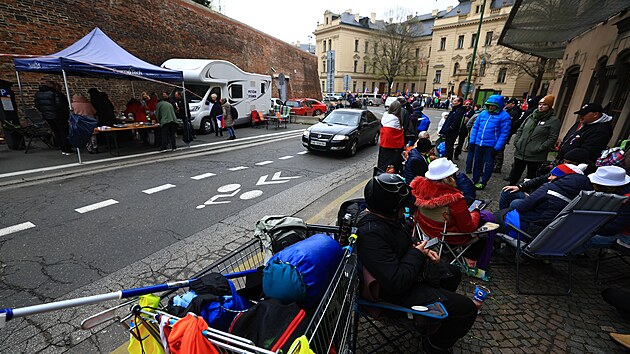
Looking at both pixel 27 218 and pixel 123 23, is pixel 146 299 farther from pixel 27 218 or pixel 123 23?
pixel 123 23

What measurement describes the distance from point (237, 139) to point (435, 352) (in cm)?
1188

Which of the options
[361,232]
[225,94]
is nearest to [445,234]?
[361,232]

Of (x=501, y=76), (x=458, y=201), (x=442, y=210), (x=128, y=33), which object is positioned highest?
(x=128, y=33)

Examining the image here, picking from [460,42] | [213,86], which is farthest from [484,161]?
[460,42]

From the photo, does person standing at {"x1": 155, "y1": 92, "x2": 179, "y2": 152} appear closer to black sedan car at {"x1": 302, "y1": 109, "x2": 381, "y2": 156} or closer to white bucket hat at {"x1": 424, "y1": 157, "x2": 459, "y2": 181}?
black sedan car at {"x1": 302, "y1": 109, "x2": 381, "y2": 156}

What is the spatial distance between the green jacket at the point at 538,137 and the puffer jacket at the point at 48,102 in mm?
12079

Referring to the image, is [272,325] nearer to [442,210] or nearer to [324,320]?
[324,320]

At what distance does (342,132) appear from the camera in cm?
939

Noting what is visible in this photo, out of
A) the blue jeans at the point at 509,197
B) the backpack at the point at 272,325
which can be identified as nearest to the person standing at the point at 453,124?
the blue jeans at the point at 509,197

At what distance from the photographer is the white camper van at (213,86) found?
Result: 1302 cm

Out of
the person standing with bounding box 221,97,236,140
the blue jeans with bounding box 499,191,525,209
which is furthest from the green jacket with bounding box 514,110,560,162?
the person standing with bounding box 221,97,236,140

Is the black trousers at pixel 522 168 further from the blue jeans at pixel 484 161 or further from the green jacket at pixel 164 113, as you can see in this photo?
the green jacket at pixel 164 113

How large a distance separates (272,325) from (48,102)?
10632mm

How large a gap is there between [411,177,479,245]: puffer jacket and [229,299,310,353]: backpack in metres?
2.05
